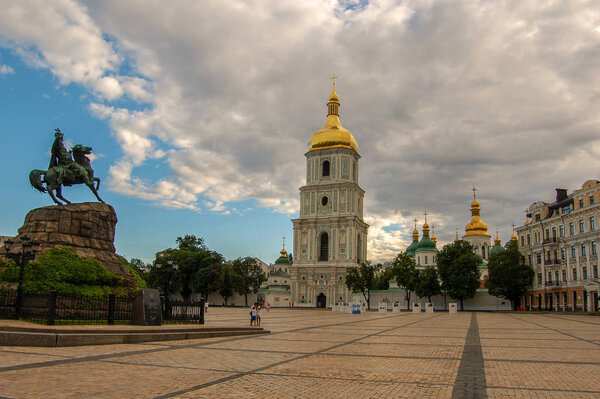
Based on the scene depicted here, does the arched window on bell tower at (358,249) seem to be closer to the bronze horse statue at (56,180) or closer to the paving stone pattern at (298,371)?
the bronze horse statue at (56,180)

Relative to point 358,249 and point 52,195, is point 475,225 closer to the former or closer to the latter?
point 358,249

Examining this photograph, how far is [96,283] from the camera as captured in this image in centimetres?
1917

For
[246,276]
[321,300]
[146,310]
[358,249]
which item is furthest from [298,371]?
[246,276]

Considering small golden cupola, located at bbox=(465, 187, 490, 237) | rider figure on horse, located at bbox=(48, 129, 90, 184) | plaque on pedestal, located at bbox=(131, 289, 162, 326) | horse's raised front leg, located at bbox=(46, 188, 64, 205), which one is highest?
small golden cupola, located at bbox=(465, 187, 490, 237)

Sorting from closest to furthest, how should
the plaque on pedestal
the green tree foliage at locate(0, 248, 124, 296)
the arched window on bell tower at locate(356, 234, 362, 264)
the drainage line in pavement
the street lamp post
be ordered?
the drainage line in pavement, the street lamp post, the plaque on pedestal, the green tree foliage at locate(0, 248, 124, 296), the arched window on bell tower at locate(356, 234, 362, 264)

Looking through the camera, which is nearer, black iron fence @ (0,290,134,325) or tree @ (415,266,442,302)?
black iron fence @ (0,290,134,325)

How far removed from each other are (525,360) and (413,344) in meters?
4.34

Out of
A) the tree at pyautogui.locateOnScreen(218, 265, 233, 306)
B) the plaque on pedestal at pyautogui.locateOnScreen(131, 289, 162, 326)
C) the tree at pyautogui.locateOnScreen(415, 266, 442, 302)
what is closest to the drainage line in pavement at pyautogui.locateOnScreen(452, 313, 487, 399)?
the plaque on pedestal at pyautogui.locateOnScreen(131, 289, 162, 326)

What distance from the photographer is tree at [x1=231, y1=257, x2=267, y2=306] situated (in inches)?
2810

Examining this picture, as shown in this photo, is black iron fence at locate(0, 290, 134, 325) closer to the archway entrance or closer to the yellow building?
the yellow building

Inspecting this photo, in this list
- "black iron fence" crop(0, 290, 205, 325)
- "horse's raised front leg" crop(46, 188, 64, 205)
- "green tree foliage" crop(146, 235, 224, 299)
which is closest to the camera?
"black iron fence" crop(0, 290, 205, 325)

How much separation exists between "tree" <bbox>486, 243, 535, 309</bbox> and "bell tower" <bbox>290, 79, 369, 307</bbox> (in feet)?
61.7

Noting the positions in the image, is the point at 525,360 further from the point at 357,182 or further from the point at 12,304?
the point at 357,182

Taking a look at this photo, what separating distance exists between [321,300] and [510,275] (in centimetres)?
2511
